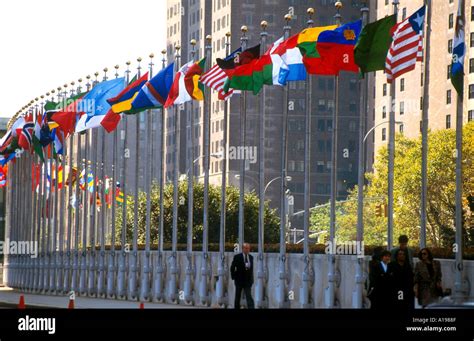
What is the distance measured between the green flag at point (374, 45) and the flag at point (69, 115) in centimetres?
2312

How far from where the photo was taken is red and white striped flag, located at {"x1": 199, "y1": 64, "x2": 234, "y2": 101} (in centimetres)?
4456

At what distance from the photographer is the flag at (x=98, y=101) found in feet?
182

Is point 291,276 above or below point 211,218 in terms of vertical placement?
below

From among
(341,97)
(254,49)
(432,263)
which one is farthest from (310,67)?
(341,97)

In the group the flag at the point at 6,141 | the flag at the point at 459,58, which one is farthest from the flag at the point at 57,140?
the flag at the point at 459,58

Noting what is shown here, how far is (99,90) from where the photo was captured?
56.1 metres

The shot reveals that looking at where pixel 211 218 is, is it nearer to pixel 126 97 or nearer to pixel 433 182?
pixel 433 182

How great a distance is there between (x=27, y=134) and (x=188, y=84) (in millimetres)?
Result: 22379

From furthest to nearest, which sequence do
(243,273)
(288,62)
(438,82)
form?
1. (438,82)
2. (288,62)
3. (243,273)

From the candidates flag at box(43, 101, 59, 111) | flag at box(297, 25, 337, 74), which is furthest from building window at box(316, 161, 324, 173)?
flag at box(297, 25, 337, 74)

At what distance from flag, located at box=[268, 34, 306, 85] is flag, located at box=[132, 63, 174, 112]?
26.5ft

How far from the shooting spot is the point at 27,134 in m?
69.3

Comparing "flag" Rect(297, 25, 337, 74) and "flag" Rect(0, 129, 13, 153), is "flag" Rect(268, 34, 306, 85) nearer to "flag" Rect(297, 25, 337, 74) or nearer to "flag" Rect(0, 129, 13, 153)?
"flag" Rect(297, 25, 337, 74)

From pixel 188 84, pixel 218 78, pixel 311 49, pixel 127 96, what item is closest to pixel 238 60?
pixel 218 78
